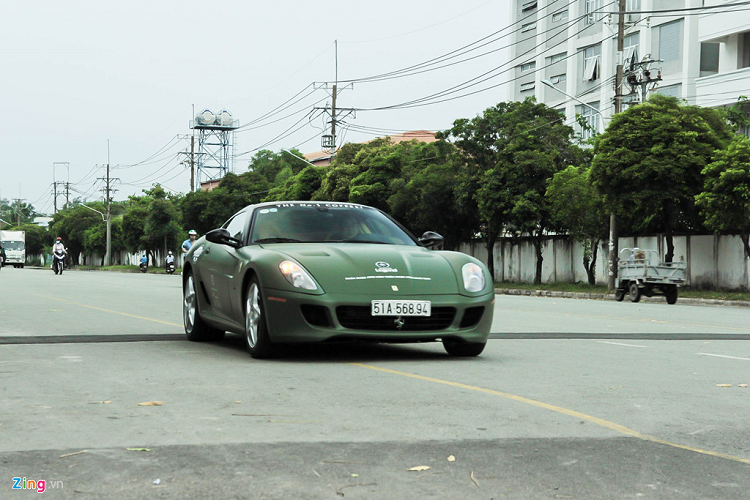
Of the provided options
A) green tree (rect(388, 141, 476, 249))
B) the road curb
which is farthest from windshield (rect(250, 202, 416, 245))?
green tree (rect(388, 141, 476, 249))

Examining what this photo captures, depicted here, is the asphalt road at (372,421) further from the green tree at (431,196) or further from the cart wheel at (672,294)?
the green tree at (431,196)

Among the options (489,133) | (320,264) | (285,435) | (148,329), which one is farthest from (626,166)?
(285,435)

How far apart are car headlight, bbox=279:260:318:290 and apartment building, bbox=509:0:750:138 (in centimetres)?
2642

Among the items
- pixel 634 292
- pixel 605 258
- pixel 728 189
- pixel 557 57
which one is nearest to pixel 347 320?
pixel 634 292

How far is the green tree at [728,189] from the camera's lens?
86.9ft

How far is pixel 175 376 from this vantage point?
715 centimetres

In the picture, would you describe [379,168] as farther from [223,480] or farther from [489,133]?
[223,480]

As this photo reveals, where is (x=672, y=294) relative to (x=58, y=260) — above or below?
below

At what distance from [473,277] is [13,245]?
85.1 metres

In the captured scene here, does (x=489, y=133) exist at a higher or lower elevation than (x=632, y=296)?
higher

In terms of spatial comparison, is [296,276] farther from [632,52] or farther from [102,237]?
[102,237]

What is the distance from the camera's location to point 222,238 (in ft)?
29.7

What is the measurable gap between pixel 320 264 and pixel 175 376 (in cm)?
160

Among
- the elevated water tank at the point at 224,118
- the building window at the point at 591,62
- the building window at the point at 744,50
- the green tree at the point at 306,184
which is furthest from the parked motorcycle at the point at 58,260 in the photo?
the elevated water tank at the point at 224,118
